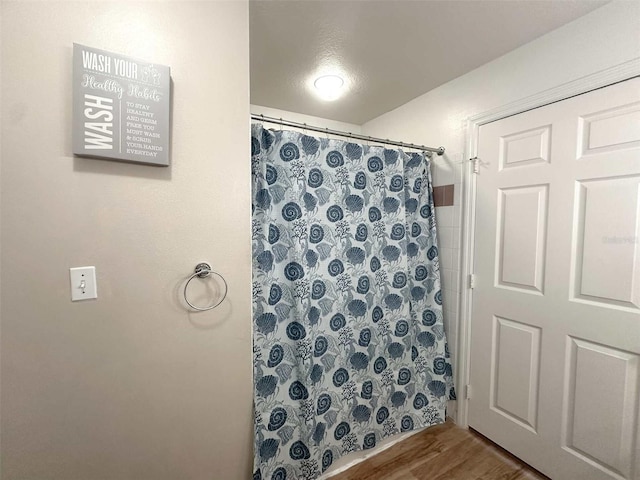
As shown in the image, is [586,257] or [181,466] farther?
[586,257]

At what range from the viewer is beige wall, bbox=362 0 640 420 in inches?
44.8

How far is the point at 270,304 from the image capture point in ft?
4.18

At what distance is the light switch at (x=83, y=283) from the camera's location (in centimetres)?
86

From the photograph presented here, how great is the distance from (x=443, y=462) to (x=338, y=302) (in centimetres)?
108

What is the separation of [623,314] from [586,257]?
26 cm

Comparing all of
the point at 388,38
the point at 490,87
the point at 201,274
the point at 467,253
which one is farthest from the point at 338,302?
the point at 490,87

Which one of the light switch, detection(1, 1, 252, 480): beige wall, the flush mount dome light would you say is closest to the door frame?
the flush mount dome light

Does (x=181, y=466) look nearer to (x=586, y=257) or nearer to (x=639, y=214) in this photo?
(x=586, y=257)

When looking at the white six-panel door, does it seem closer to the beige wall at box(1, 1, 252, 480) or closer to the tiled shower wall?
the tiled shower wall

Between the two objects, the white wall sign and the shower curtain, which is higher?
the white wall sign

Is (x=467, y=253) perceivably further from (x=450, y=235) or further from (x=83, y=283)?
(x=83, y=283)

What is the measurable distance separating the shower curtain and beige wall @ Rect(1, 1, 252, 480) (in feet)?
0.56

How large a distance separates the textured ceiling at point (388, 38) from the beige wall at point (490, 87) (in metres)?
0.06

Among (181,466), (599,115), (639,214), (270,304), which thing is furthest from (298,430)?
(599,115)
